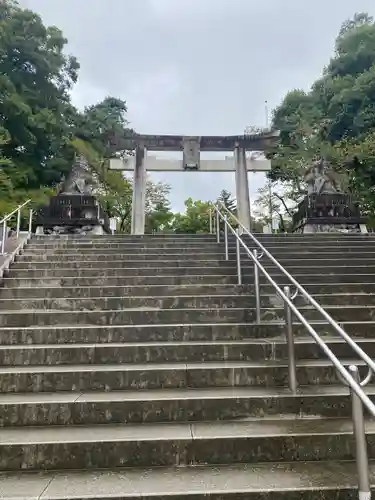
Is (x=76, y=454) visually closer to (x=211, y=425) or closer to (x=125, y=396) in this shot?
(x=125, y=396)

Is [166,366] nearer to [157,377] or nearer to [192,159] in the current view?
[157,377]

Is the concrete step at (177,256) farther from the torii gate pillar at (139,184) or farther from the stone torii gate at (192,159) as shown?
the stone torii gate at (192,159)

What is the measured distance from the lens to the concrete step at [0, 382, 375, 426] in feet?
8.99

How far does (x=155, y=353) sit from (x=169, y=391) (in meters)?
0.53

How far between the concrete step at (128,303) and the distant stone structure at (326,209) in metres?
7.12

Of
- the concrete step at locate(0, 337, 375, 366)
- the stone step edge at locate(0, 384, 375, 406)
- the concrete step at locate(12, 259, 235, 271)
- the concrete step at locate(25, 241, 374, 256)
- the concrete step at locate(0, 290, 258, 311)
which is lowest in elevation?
the stone step edge at locate(0, 384, 375, 406)

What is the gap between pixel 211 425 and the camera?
2.68 m

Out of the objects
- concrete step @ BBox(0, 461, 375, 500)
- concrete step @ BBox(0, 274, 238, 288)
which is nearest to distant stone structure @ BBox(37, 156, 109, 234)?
concrete step @ BBox(0, 274, 238, 288)

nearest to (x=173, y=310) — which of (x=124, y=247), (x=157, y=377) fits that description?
(x=157, y=377)

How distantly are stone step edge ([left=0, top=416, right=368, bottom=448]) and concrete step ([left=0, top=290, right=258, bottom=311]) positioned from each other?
196cm

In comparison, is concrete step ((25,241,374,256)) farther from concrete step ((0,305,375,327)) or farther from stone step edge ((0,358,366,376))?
stone step edge ((0,358,366,376))

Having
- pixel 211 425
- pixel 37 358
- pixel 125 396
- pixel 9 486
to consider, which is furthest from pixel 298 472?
pixel 37 358

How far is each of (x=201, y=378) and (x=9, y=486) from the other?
152cm

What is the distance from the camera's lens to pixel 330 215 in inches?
441
